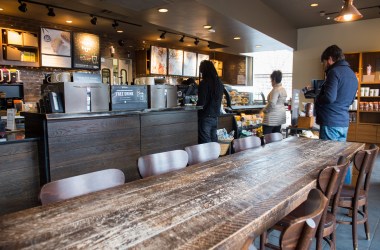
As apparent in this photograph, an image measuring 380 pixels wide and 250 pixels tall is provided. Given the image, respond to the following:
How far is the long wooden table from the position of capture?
1.02m

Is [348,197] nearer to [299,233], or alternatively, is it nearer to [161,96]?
[299,233]

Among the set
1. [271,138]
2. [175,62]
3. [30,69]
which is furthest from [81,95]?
[175,62]

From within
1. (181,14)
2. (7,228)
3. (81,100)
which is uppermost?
(181,14)

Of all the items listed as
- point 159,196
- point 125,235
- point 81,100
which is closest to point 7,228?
point 125,235

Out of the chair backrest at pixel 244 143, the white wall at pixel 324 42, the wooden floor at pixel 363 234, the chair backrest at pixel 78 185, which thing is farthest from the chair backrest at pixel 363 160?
the white wall at pixel 324 42

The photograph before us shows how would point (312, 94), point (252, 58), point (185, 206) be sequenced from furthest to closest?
point (252, 58), point (312, 94), point (185, 206)

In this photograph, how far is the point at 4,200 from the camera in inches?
103

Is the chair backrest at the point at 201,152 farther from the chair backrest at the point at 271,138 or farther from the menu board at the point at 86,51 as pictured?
the menu board at the point at 86,51

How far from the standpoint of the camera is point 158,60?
765 cm

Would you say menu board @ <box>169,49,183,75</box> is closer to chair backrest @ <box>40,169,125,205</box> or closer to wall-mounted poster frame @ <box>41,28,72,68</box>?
wall-mounted poster frame @ <box>41,28,72,68</box>

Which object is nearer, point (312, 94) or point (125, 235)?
point (125, 235)

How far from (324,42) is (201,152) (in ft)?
22.4

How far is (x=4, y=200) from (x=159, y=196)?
1906 millimetres

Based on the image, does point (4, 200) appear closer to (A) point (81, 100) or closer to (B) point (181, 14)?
(A) point (81, 100)
